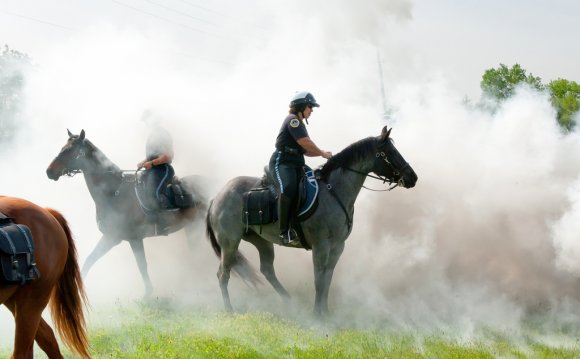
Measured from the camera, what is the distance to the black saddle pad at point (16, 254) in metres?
6.58

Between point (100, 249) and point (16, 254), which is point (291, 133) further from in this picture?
point (16, 254)

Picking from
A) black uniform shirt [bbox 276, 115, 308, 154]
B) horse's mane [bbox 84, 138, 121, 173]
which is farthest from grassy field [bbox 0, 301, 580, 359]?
horse's mane [bbox 84, 138, 121, 173]

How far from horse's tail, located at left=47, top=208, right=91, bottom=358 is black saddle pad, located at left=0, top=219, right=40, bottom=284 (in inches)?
31.8

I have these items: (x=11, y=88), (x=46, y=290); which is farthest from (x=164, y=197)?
(x=11, y=88)

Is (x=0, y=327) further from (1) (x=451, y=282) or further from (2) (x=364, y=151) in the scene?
(1) (x=451, y=282)

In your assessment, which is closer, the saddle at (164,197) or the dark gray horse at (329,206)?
the dark gray horse at (329,206)

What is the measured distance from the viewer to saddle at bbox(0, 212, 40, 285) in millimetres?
6582

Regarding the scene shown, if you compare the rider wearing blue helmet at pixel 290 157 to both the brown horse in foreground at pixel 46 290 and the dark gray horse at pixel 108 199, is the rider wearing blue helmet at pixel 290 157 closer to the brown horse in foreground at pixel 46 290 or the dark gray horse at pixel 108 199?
the dark gray horse at pixel 108 199

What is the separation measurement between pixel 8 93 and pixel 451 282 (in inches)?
977

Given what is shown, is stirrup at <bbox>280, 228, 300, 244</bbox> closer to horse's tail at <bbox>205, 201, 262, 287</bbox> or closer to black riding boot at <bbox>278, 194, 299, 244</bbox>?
black riding boot at <bbox>278, 194, 299, 244</bbox>

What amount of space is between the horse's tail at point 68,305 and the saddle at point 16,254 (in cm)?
80

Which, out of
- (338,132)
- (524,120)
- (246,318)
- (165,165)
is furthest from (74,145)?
(524,120)

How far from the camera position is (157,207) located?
13.7m

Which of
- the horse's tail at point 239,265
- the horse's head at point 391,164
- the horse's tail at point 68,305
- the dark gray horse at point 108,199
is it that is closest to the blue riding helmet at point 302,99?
the horse's head at point 391,164
